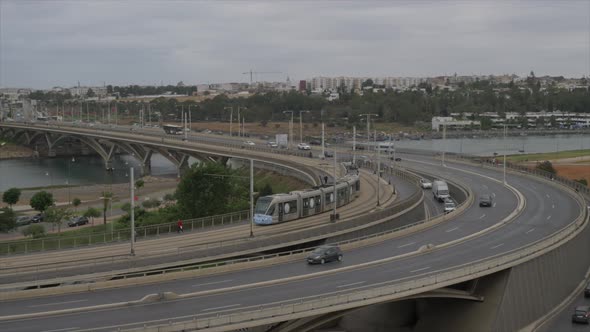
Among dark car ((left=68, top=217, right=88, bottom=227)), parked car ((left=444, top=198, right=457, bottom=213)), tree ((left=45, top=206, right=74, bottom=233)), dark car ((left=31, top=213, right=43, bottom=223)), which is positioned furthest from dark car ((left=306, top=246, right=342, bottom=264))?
dark car ((left=31, top=213, right=43, bottom=223))

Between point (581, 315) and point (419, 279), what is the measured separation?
8.94 metres

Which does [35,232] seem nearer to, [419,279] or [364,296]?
[419,279]

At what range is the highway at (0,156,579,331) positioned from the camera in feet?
55.6

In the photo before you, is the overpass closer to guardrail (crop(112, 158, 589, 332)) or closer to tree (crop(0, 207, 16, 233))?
guardrail (crop(112, 158, 589, 332))

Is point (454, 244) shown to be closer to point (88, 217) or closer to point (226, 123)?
point (88, 217)

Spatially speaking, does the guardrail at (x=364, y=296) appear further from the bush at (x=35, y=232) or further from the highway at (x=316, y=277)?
the bush at (x=35, y=232)

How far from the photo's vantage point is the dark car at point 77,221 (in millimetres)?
43562

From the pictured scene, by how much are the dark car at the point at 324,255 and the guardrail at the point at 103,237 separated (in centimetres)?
662

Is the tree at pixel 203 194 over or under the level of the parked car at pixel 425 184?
over

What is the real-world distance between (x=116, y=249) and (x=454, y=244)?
1236 cm

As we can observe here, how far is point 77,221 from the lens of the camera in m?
44.1

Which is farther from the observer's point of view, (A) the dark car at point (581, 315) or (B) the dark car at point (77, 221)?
(B) the dark car at point (77, 221)

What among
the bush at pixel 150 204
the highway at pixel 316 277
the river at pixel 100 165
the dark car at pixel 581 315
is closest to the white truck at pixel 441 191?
the highway at pixel 316 277

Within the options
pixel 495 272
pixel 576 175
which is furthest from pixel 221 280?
pixel 576 175
